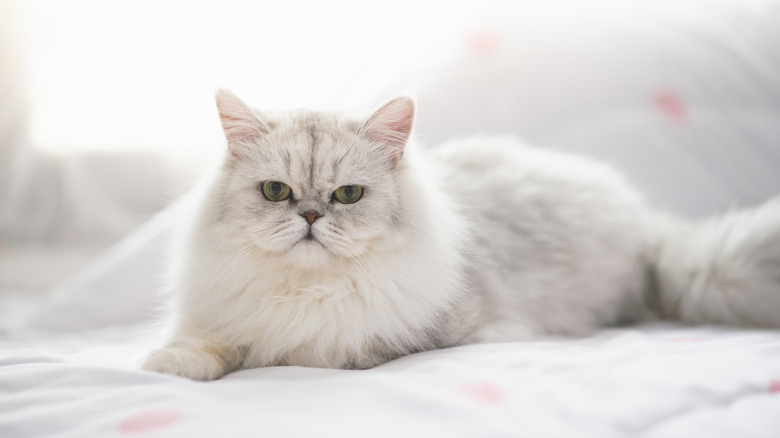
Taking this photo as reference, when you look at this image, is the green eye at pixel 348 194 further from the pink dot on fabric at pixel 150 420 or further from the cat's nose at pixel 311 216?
the pink dot on fabric at pixel 150 420

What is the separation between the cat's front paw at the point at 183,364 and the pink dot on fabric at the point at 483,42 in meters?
1.91

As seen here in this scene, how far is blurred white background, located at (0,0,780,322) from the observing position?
8.09 feet

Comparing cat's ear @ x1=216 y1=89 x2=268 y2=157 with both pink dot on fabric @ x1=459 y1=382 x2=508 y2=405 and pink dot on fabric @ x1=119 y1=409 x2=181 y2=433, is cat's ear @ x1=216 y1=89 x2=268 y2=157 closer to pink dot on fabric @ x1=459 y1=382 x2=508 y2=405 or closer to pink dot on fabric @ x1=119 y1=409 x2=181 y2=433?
pink dot on fabric @ x1=119 y1=409 x2=181 y2=433

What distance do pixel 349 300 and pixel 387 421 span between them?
49 cm

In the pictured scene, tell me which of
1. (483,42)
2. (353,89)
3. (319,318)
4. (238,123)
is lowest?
(319,318)

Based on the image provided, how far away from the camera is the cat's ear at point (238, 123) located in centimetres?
139

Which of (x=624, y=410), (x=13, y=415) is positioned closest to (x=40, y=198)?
(x=13, y=415)

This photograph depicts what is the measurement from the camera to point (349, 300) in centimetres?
133

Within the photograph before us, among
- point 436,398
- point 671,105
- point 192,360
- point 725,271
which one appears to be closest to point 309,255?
point 192,360

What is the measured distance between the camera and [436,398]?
94 centimetres

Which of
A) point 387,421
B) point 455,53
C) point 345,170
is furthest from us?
point 455,53

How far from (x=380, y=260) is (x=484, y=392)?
458 millimetres

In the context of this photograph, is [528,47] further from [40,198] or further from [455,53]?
[40,198]

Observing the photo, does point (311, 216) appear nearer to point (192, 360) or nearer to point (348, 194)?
point (348, 194)
